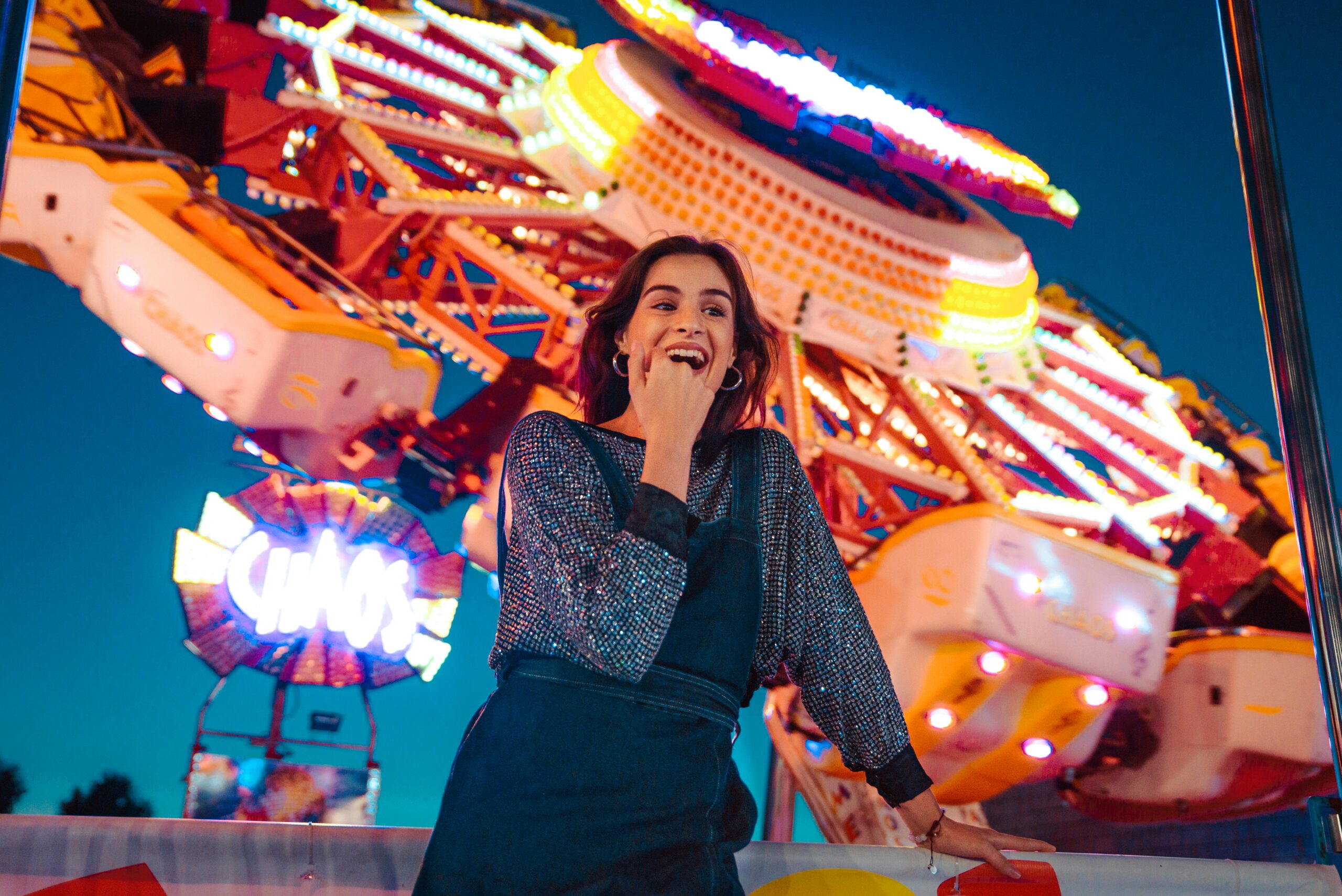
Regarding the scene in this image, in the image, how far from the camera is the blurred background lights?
651 centimetres

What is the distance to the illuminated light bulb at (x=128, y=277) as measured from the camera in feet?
21.8

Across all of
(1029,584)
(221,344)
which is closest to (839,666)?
(221,344)

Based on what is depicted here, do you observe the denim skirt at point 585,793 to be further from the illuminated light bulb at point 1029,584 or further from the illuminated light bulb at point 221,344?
the illuminated light bulb at point 1029,584

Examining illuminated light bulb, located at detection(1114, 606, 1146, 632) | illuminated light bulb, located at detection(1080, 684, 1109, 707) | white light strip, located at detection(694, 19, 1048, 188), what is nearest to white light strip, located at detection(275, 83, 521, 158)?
white light strip, located at detection(694, 19, 1048, 188)

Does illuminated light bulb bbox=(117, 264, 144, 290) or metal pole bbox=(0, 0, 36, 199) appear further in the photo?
illuminated light bulb bbox=(117, 264, 144, 290)

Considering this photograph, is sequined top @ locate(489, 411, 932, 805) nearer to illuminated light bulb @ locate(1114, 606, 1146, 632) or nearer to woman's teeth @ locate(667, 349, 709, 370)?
woman's teeth @ locate(667, 349, 709, 370)

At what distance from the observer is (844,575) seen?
1.93m

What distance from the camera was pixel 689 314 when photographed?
1782mm

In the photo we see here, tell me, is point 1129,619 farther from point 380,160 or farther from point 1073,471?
point 380,160

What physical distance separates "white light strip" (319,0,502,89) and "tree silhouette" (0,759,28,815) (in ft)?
37.9

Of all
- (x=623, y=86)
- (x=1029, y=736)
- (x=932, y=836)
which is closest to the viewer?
(x=932, y=836)

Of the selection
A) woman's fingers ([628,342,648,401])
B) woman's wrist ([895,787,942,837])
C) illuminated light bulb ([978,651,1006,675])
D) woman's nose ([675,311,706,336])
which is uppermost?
illuminated light bulb ([978,651,1006,675])

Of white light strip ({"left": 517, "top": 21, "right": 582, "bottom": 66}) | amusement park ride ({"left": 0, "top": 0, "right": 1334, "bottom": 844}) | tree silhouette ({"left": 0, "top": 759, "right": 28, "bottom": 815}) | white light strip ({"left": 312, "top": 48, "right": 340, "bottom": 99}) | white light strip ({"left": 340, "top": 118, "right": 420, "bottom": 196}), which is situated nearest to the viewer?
amusement park ride ({"left": 0, "top": 0, "right": 1334, "bottom": 844})

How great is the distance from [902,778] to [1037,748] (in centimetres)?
693
